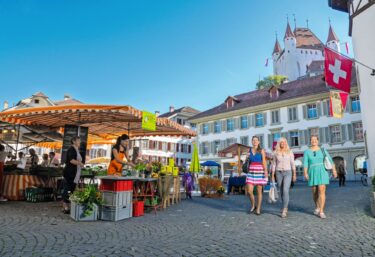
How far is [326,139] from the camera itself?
30.1m

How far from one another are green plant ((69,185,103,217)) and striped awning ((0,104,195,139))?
8.62 ft

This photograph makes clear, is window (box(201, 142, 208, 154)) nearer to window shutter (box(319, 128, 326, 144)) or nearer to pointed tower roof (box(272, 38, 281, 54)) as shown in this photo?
window shutter (box(319, 128, 326, 144))

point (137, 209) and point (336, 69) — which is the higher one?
point (336, 69)

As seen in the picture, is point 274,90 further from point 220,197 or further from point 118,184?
point 118,184

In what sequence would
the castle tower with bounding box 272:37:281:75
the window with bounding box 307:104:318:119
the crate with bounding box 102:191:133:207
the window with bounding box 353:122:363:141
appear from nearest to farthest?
the crate with bounding box 102:191:133:207
the window with bounding box 353:122:363:141
the window with bounding box 307:104:318:119
the castle tower with bounding box 272:37:281:75

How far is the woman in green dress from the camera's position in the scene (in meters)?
6.43

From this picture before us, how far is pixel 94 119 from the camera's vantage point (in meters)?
10.5

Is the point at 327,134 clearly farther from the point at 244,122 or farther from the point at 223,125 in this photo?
the point at 223,125

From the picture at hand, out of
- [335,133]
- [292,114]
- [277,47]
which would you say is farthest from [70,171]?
[277,47]

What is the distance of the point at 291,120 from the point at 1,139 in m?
28.1

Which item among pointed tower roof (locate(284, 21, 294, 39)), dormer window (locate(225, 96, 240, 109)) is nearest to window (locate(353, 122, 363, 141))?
dormer window (locate(225, 96, 240, 109))

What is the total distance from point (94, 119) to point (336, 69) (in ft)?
29.6

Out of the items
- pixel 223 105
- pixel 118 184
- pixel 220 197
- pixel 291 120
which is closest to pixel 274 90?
pixel 291 120

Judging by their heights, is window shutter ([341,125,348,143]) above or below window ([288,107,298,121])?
below
